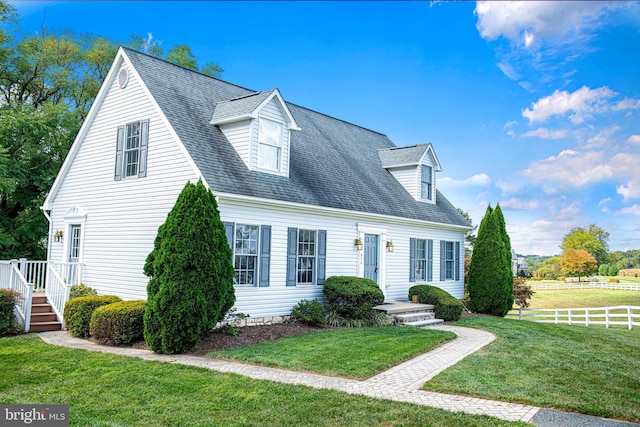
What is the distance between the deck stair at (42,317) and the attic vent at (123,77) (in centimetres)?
637

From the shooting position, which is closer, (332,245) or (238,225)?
(238,225)

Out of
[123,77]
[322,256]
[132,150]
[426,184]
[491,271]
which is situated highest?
[123,77]

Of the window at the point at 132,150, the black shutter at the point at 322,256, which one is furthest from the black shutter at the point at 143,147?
the black shutter at the point at 322,256

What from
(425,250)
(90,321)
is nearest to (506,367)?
(90,321)

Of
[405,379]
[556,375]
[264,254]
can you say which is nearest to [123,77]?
[264,254]

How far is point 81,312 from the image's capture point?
1138 centimetres

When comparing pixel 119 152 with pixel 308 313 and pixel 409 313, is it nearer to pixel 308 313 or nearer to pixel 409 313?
pixel 308 313

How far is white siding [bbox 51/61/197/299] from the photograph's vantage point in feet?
40.5

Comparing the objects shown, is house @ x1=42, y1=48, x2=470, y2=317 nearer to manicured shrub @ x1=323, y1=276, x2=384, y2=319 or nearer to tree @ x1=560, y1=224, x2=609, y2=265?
manicured shrub @ x1=323, y1=276, x2=384, y2=319

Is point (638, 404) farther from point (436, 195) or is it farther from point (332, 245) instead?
point (436, 195)

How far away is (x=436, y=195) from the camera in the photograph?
71.7ft

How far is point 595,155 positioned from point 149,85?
56.4 ft

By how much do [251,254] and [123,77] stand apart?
648 cm

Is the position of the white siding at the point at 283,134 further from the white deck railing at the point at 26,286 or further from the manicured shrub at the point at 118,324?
the white deck railing at the point at 26,286
